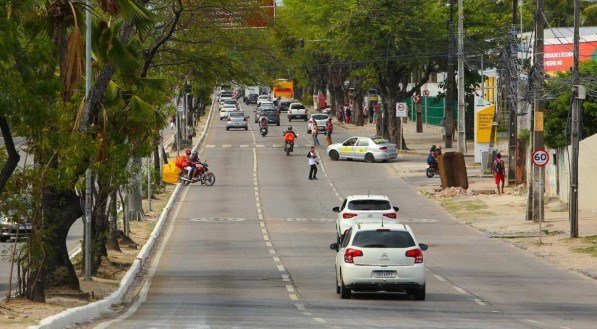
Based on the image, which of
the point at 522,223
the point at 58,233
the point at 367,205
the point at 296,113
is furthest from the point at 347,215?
the point at 296,113

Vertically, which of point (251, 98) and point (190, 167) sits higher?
point (251, 98)

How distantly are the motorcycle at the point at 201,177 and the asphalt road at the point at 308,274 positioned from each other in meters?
0.47

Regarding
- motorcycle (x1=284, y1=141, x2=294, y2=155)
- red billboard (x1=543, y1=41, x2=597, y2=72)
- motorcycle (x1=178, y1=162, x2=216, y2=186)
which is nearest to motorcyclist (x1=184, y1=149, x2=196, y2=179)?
motorcycle (x1=178, y1=162, x2=216, y2=186)

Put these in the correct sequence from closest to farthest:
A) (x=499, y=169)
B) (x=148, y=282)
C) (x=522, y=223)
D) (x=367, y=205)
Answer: (x=148, y=282)
(x=367, y=205)
(x=522, y=223)
(x=499, y=169)

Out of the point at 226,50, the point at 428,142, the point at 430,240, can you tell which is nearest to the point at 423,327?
the point at 226,50

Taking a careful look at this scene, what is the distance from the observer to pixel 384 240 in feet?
82.6

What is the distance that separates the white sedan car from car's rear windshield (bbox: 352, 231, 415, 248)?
45.7m

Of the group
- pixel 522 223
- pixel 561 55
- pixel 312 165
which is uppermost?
pixel 561 55

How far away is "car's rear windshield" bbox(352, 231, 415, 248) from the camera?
25125mm

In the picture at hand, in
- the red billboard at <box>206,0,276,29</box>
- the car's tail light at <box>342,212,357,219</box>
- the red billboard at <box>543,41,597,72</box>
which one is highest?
the red billboard at <box>206,0,276,29</box>

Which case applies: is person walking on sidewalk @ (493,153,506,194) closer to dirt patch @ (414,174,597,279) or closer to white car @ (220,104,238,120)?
dirt patch @ (414,174,597,279)

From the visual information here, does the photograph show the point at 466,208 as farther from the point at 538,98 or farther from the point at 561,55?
the point at 561,55

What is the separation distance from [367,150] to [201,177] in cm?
1361

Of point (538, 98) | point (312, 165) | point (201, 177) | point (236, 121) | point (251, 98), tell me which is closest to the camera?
point (538, 98)
